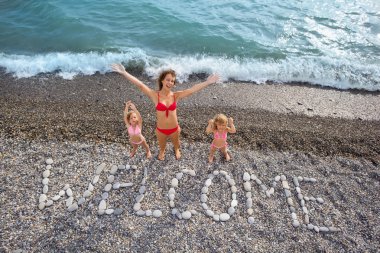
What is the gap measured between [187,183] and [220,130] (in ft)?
3.93

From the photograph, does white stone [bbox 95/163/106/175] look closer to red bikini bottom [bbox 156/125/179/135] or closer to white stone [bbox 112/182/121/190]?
white stone [bbox 112/182/121/190]

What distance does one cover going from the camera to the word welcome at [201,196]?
558 cm

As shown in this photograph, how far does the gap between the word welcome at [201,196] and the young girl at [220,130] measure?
44 centimetres

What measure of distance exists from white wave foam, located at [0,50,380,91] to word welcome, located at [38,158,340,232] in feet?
16.2

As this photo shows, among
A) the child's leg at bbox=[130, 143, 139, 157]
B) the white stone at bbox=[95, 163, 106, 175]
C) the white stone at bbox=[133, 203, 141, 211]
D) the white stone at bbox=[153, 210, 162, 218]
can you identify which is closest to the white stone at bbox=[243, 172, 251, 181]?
the white stone at bbox=[153, 210, 162, 218]

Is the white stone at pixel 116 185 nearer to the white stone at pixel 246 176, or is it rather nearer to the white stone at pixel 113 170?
the white stone at pixel 113 170

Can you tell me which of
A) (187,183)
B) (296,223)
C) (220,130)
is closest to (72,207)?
(187,183)

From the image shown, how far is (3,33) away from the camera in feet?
41.6

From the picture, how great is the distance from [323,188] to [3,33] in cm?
1271

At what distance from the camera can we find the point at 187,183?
6.21 meters

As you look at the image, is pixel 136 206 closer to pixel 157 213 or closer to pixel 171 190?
pixel 157 213

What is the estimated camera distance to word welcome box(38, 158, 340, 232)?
5.58 meters

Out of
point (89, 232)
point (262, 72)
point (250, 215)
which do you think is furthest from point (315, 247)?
point (262, 72)

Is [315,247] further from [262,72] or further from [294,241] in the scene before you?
[262,72]
